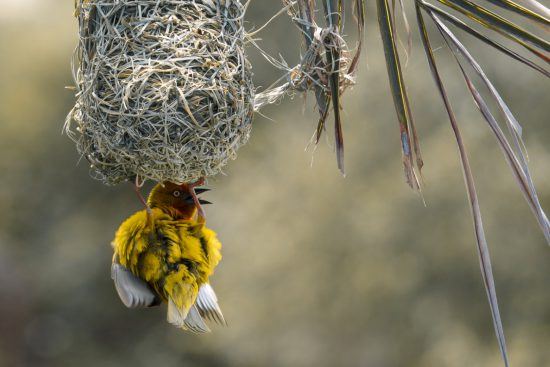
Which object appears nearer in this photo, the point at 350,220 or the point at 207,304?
the point at 207,304

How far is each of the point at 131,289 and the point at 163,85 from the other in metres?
1.17

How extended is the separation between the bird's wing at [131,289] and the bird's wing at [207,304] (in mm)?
224

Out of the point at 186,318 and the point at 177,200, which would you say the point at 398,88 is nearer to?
the point at 177,200

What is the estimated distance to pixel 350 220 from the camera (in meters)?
8.95

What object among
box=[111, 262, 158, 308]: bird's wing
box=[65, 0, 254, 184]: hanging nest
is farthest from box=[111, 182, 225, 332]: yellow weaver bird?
box=[65, 0, 254, 184]: hanging nest

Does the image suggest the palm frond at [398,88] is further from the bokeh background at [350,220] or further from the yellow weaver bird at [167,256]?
the bokeh background at [350,220]

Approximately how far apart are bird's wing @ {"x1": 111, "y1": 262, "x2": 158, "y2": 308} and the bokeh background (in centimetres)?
505

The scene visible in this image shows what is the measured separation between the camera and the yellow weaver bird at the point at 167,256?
3574 millimetres

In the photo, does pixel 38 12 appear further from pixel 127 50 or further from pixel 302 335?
pixel 127 50

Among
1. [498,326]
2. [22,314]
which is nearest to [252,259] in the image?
[22,314]

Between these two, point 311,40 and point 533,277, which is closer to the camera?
point 311,40

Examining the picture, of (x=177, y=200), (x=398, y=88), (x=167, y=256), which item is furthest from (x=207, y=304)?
(x=398, y=88)

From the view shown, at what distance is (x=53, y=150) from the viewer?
376 inches

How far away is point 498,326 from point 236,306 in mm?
7149
